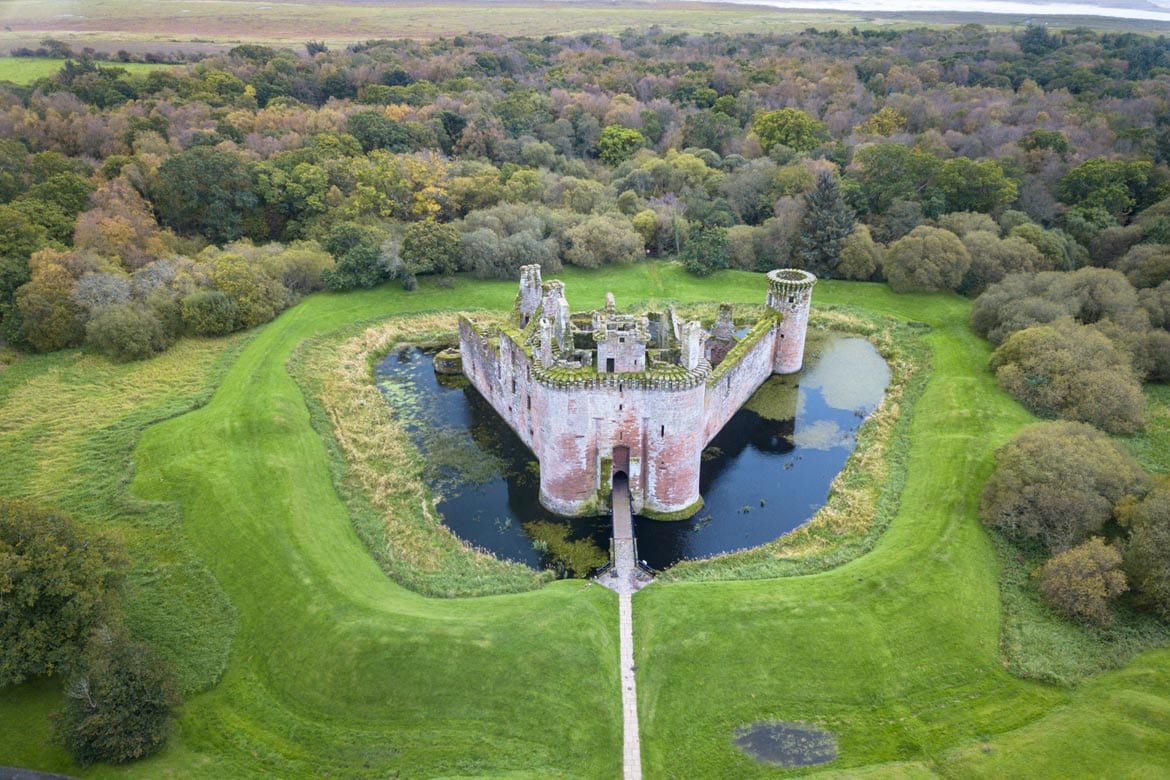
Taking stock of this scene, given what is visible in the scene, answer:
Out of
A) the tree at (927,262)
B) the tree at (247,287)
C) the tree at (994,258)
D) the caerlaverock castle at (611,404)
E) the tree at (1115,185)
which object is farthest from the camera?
the tree at (1115,185)

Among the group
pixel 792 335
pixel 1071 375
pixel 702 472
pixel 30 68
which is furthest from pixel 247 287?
pixel 30 68

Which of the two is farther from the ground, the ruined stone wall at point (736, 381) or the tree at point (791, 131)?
the tree at point (791, 131)

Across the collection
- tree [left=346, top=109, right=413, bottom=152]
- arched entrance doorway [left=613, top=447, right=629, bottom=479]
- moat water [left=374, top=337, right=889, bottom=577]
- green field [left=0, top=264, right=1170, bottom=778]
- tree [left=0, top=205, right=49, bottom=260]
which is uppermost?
tree [left=346, top=109, right=413, bottom=152]

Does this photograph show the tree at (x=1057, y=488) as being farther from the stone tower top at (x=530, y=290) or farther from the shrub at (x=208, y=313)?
the shrub at (x=208, y=313)

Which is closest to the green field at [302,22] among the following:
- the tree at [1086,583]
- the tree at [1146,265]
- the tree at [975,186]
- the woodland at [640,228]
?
the woodland at [640,228]

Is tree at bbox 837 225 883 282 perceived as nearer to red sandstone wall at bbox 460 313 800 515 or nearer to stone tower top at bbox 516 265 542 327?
stone tower top at bbox 516 265 542 327

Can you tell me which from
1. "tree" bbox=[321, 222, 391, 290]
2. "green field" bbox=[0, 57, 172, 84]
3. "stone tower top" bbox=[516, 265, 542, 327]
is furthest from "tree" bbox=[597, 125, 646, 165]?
"green field" bbox=[0, 57, 172, 84]
